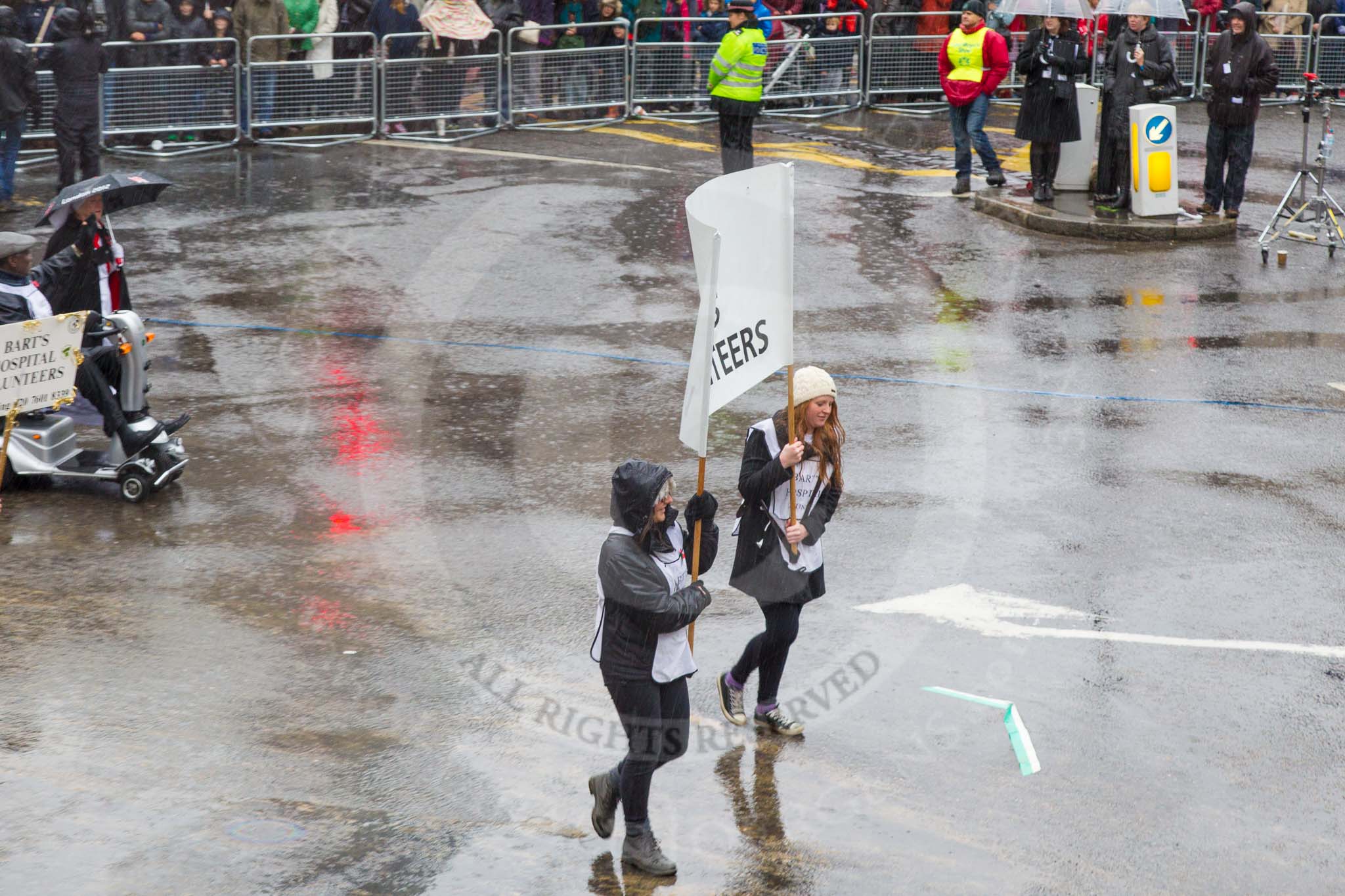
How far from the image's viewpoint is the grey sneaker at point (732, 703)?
286 inches

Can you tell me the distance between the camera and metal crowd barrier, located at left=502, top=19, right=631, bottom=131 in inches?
834

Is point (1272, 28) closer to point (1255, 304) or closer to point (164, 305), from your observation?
point (1255, 304)

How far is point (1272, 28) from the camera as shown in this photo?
2395 cm

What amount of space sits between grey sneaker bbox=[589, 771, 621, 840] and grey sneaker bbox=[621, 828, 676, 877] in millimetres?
114

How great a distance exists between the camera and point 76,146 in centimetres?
1689

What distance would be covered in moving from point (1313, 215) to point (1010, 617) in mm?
11149

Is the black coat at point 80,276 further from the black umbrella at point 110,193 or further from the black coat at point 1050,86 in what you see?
the black coat at point 1050,86

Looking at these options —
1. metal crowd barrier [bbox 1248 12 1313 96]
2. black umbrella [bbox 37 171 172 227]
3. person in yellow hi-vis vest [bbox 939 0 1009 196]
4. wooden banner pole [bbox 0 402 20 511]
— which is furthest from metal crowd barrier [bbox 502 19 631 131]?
wooden banner pole [bbox 0 402 20 511]

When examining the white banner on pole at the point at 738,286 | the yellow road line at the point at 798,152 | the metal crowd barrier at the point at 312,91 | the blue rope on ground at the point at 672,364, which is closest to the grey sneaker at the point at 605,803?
the white banner on pole at the point at 738,286

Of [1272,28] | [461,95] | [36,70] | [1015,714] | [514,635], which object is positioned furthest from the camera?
[1272,28]

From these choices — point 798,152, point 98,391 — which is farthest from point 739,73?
point 98,391

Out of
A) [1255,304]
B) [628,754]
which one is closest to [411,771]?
[628,754]

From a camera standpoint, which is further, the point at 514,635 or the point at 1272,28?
the point at 1272,28

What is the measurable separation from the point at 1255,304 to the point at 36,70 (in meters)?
13.5
